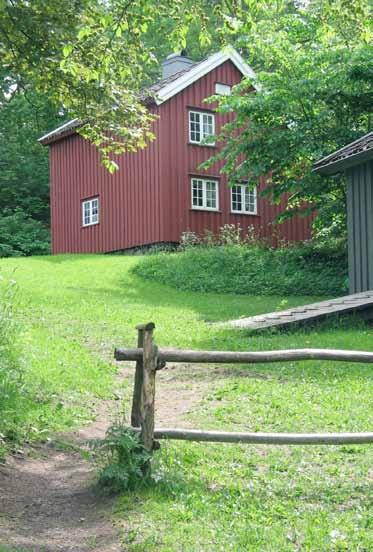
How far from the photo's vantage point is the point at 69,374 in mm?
10242

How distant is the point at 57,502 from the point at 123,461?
0.66m

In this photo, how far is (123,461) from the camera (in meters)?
6.45

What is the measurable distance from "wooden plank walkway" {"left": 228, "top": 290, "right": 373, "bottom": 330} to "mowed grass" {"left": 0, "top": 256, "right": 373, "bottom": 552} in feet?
0.87

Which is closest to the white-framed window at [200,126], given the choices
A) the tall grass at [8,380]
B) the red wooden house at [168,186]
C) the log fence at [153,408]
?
the red wooden house at [168,186]

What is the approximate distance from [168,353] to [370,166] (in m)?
11.9

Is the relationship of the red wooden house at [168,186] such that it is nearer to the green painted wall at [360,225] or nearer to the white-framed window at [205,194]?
the white-framed window at [205,194]

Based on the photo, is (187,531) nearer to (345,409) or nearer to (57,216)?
(345,409)

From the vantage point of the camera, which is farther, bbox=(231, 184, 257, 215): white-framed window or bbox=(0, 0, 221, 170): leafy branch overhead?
bbox=(231, 184, 257, 215): white-framed window

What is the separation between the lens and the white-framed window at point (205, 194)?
2983cm

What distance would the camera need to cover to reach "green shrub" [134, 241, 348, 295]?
2266 centimetres

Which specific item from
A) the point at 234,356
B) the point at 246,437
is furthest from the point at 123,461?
the point at 234,356

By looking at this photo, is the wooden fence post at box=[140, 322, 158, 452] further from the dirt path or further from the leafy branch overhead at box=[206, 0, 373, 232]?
the leafy branch overhead at box=[206, 0, 373, 232]

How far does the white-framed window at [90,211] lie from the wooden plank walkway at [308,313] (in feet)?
54.7

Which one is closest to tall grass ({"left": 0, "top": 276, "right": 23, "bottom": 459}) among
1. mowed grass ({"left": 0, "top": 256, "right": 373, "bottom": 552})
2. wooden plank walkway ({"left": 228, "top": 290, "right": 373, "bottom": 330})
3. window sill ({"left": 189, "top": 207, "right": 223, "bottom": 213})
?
mowed grass ({"left": 0, "top": 256, "right": 373, "bottom": 552})
